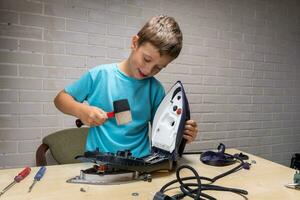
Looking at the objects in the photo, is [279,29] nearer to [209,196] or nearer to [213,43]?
[213,43]

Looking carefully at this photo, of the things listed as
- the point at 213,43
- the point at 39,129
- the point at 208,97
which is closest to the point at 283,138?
the point at 208,97

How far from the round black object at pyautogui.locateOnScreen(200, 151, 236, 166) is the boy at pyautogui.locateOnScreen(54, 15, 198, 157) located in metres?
0.15

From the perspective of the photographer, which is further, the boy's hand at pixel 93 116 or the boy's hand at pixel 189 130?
the boy's hand at pixel 189 130

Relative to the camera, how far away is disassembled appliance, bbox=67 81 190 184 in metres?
0.87

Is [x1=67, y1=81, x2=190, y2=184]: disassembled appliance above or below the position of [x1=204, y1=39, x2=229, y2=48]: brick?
below

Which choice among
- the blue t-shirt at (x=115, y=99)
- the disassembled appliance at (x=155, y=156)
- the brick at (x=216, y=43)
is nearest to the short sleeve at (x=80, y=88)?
the blue t-shirt at (x=115, y=99)

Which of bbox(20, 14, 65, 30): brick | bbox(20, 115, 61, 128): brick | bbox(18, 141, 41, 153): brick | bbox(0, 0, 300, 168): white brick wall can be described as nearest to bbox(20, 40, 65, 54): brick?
bbox(0, 0, 300, 168): white brick wall

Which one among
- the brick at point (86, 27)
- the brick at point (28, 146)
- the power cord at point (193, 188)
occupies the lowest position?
the brick at point (28, 146)

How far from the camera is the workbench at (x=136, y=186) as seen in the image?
0.77m

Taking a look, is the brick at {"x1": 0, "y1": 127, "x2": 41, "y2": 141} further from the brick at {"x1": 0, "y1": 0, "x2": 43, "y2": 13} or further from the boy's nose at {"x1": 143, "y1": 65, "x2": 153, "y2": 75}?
the boy's nose at {"x1": 143, "y1": 65, "x2": 153, "y2": 75}

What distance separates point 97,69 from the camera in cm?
117

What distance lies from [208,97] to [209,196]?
5.78 ft

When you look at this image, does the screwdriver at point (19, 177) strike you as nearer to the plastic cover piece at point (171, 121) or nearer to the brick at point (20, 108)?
the plastic cover piece at point (171, 121)

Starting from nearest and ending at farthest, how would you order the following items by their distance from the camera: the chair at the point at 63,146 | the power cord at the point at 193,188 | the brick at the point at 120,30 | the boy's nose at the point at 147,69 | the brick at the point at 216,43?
the power cord at the point at 193,188
the boy's nose at the point at 147,69
the chair at the point at 63,146
the brick at the point at 120,30
the brick at the point at 216,43
